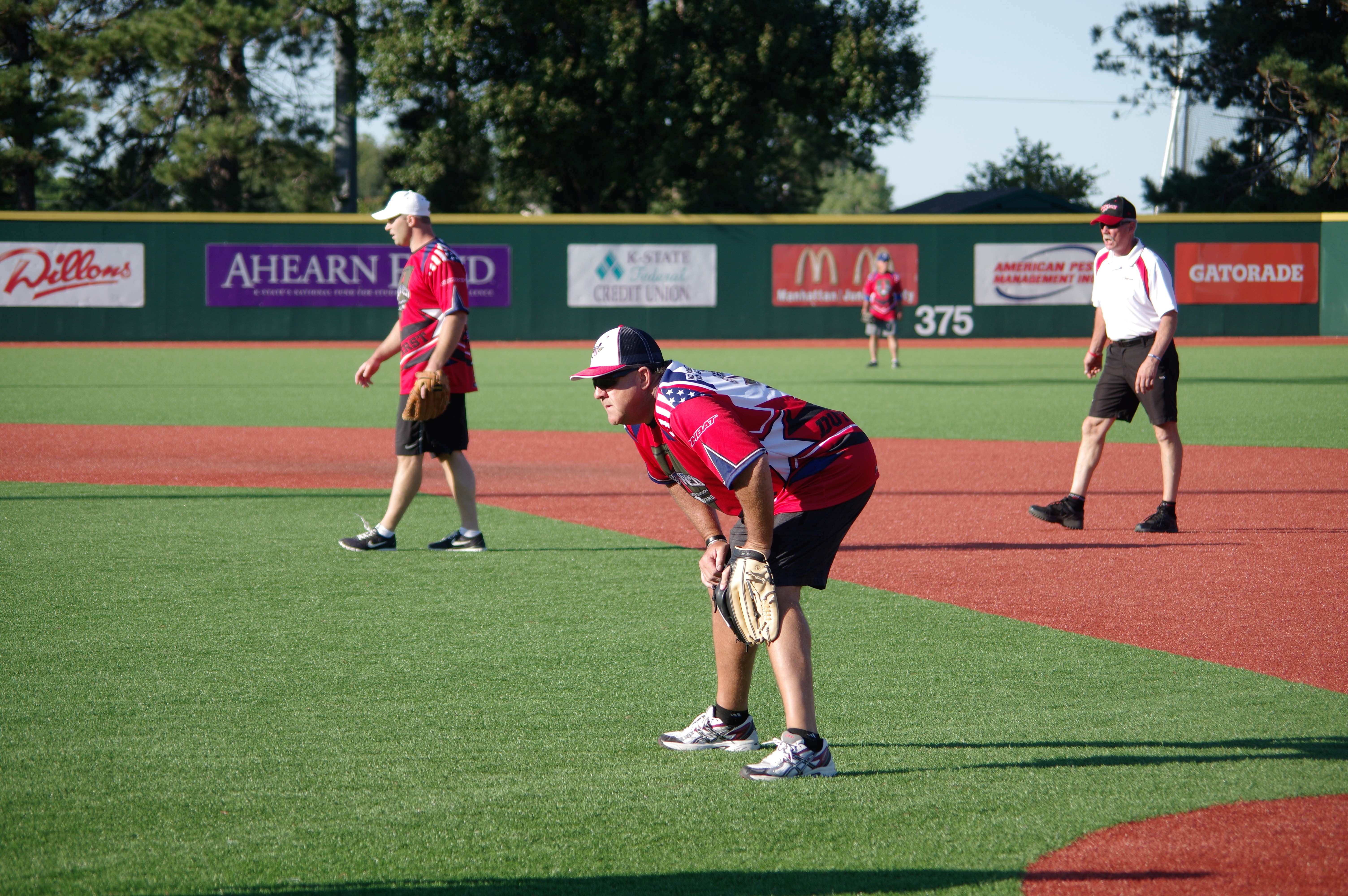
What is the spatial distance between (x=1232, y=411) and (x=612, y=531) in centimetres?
972

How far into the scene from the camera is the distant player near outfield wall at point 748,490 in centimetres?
343

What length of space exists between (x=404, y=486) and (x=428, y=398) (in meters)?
0.67

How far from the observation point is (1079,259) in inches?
1150

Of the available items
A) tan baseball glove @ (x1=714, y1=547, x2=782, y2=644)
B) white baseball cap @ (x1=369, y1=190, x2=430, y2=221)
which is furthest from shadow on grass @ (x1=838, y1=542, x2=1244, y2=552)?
tan baseball glove @ (x1=714, y1=547, x2=782, y2=644)

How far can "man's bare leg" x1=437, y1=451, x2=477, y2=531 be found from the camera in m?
7.18

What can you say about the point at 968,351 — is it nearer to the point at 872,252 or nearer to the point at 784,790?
the point at 872,252

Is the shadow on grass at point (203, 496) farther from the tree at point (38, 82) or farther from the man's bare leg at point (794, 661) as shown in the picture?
the tree at point (38, 82)

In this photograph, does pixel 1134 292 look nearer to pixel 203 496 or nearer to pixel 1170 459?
pixel 1170 459

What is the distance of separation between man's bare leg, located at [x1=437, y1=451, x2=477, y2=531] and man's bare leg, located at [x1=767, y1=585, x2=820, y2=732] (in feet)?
11.9

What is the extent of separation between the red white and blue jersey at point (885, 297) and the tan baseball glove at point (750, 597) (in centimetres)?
1861

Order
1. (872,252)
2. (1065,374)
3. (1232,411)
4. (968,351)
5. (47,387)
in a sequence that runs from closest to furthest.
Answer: (1232,411) → (47,387) → (1065,374) → (968,351) → (872,252)

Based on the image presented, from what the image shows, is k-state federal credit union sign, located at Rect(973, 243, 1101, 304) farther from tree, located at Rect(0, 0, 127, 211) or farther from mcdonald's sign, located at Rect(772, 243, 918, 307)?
tree, located at Rect(0, 0, 127, 211)

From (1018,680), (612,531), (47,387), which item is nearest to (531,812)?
(1018,680)

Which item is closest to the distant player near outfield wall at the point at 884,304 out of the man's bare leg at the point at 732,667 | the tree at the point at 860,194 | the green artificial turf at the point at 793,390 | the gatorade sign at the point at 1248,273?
the green artificial turf at the point at 793,390
